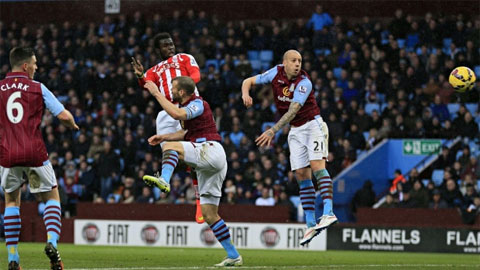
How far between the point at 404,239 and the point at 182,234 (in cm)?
574

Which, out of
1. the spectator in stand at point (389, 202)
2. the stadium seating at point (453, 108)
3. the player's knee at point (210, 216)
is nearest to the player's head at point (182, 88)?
the player's knee at point (210, 216)

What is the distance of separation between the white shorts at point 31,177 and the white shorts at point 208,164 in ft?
6.83

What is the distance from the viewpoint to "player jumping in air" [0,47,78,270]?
1059 cm

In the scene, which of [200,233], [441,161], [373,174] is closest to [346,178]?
[373,174]

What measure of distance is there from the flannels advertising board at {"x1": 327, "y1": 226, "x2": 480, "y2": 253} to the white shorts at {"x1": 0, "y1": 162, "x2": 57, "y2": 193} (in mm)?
12655

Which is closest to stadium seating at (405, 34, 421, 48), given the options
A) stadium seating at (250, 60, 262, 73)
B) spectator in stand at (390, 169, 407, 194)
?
stadium seating at (250, 60, 262, 73)

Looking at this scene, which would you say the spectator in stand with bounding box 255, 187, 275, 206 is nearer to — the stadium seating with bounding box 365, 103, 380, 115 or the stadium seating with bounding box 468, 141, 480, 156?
the stadium seating with bounding box 365, 103, 380, 115

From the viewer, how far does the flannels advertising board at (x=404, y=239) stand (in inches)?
A: 851

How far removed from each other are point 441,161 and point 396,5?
868 cm

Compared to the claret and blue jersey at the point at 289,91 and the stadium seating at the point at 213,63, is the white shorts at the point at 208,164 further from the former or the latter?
the stadium seating at the point at 213,63

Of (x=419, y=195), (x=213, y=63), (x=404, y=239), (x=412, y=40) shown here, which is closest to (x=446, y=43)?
(x=412, y=40)

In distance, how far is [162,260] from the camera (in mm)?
15062

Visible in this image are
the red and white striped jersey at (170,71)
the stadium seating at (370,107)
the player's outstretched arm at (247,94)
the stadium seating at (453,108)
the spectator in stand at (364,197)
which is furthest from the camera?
the stadium seating at (370,107)

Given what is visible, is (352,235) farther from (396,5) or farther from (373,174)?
(396,5)
